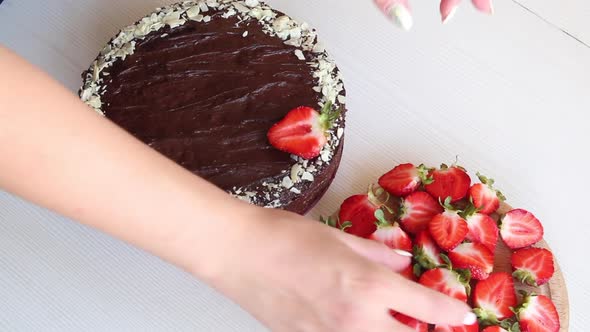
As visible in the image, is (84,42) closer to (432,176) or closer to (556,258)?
(432,176)

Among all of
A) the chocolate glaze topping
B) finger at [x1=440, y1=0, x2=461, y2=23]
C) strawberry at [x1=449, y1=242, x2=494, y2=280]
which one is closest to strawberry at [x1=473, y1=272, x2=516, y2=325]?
strawberry at [x1=449, y1=242, x2=494, y2=280]

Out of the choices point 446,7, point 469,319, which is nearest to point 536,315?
point 469,319

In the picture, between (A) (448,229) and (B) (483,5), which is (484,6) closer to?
(B) (483,5)

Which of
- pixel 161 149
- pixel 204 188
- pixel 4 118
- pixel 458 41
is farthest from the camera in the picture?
pixel 458 41

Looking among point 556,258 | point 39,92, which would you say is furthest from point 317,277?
point 556,258

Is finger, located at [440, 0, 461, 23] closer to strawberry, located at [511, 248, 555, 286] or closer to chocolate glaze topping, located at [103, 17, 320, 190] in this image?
chocolate glaze topping, located at [103, 17, 320, 190]
